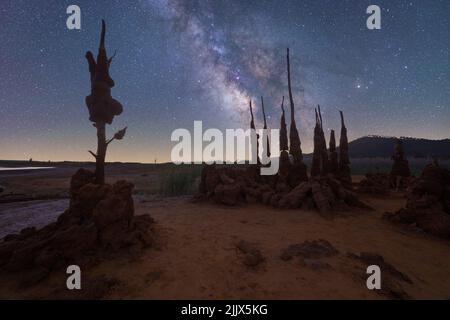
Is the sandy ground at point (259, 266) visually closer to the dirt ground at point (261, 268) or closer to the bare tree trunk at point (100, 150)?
the dirt ground at point (261, 268)

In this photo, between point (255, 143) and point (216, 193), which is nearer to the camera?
point (216, 193)

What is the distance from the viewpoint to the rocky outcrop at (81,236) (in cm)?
494

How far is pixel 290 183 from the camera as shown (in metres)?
16.0

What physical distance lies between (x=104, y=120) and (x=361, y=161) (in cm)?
8653

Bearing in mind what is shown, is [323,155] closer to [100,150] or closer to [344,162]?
[344,162]

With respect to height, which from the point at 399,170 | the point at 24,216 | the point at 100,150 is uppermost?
the point at 100,150

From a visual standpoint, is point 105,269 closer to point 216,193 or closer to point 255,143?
point 216,193

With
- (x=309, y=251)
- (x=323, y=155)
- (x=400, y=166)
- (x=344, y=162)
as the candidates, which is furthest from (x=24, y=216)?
(x=400, y=166)

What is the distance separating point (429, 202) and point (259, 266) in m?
7.76

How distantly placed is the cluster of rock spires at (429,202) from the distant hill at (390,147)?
78.3 meters

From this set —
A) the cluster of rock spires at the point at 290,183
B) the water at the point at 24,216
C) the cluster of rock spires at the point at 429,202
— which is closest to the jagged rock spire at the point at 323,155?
the cluster of rock spires at the point at 290,183

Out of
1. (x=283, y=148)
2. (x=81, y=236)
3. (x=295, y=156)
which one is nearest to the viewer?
(x=81, y=236)
